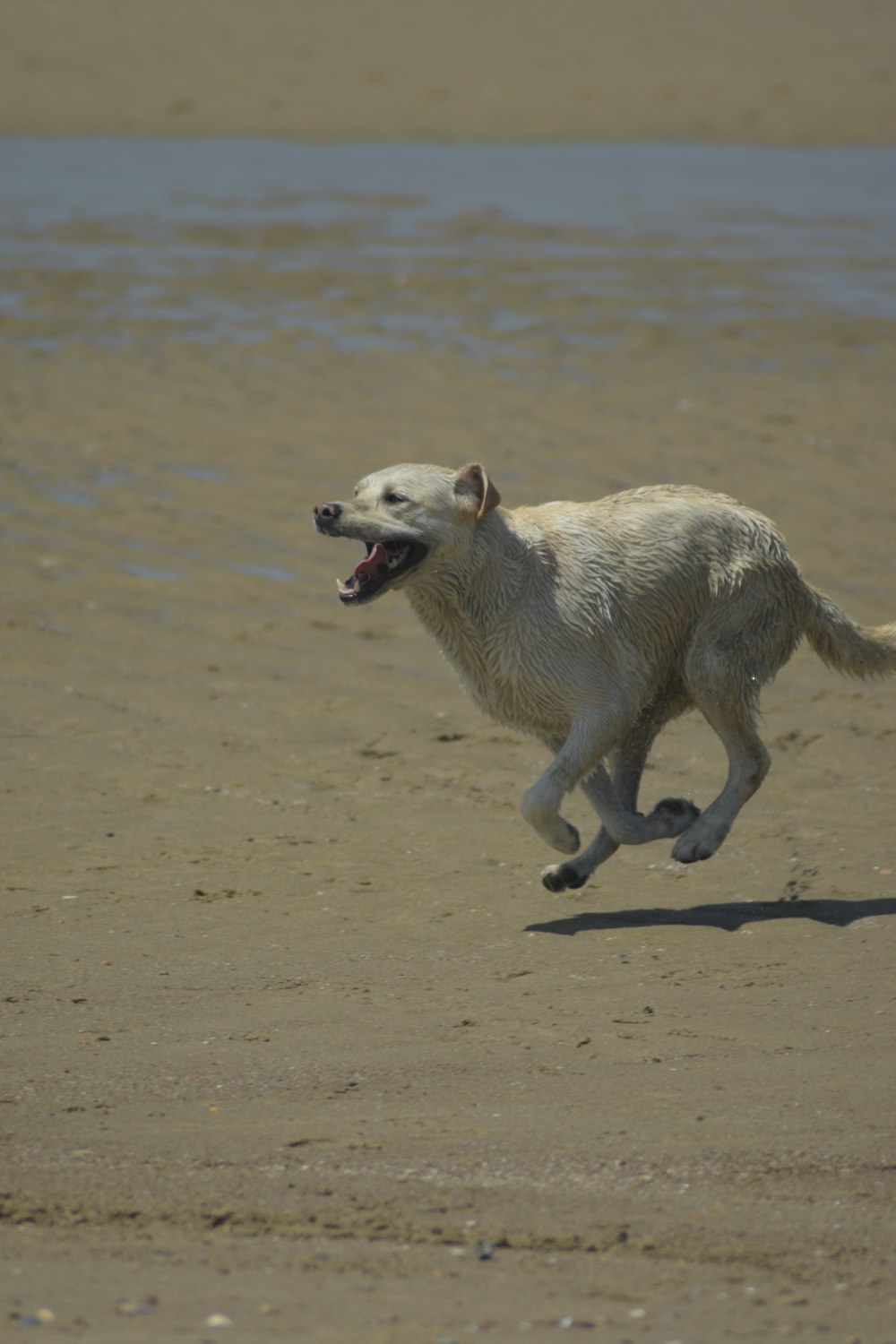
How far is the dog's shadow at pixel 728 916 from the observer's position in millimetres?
6938

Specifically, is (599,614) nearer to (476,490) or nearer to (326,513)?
(476,490)

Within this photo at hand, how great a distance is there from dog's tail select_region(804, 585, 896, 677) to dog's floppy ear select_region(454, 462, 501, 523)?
57.1 inches

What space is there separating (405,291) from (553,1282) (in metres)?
15.4

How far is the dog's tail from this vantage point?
7.53 metres

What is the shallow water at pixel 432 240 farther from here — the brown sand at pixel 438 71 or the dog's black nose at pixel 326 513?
the dog's black nose at pixel 326 513

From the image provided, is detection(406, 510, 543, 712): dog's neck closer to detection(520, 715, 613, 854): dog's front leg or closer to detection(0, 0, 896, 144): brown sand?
detection(520, 715, 613, 854): dog's front leg

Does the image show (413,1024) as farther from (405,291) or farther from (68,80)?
(68,80)

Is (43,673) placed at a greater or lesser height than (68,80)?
lesser

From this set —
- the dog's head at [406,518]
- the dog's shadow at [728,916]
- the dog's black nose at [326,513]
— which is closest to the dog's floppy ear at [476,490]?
the dog's head at [406,518]

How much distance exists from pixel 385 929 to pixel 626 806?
125 cm

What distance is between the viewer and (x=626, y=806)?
7484mm

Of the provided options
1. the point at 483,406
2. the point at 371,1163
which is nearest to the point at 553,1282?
the point at 371,1163

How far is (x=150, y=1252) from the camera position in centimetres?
449

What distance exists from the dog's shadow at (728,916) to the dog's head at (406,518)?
1507mm
